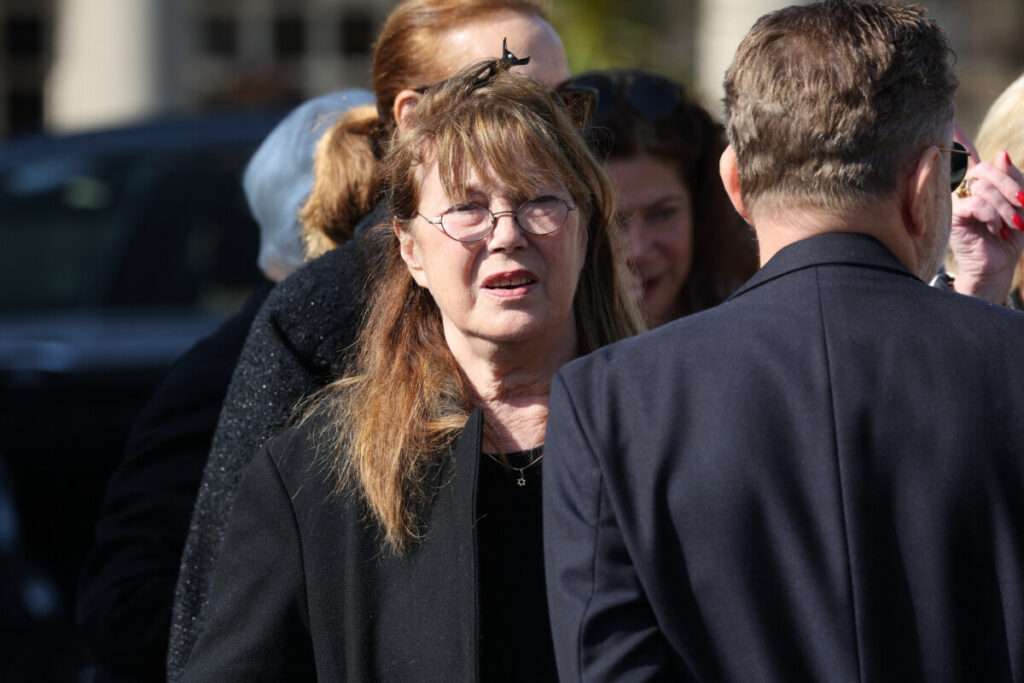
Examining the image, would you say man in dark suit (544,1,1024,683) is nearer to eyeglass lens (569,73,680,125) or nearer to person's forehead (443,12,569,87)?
person's forehead (443,12,569,87)

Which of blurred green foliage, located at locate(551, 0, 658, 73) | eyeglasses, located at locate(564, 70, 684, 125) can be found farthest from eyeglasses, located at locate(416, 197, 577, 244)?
blurred green foliage, located at locate(551, 0, 658, 73)

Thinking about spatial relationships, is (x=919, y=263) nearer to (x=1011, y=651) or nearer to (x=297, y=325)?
(x=1011, y=651)

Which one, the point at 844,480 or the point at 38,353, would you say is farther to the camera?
the point at 38,353

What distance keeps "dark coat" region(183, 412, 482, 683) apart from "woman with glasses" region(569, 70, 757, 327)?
3.42 ft

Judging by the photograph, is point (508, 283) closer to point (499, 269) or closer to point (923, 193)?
point (499, 269)

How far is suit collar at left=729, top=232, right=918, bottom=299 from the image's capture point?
6.54 ft

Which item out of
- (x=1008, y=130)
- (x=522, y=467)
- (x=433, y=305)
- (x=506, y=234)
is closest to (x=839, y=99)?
(x=506, y=234)

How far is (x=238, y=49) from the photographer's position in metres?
12.7

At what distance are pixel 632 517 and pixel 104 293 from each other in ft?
16.3

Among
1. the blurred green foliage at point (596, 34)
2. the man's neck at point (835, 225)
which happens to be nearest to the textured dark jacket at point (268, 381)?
the man's neck at point (835, 225)

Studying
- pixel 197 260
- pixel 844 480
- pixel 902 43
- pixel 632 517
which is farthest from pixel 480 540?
pixel 197 260

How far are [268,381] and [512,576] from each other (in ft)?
2.02

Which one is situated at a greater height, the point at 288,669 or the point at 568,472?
the point at 568,472

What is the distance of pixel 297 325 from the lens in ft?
9.18
